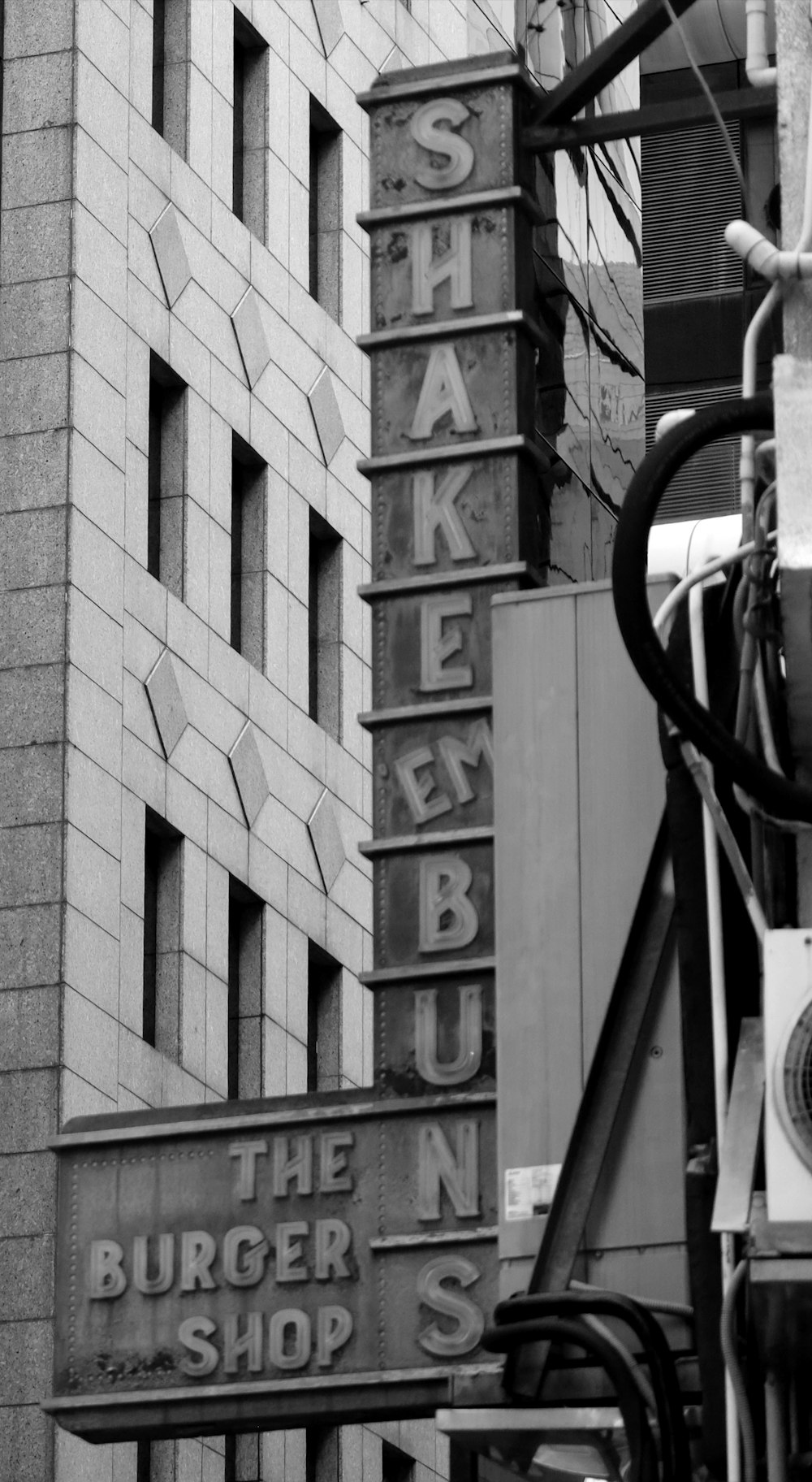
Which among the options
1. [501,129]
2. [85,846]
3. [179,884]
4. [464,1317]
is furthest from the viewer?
[179,884]

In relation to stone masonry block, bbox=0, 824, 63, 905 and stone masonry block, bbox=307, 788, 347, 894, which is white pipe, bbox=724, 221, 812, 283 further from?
stone masonry block, bbox=307, 788, 347, 894

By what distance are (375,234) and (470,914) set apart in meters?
4.02

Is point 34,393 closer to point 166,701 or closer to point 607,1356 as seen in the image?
point 166,701

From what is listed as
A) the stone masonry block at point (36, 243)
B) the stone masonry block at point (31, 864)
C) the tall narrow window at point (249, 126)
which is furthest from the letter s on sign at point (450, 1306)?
the tall narrow window at point (249, 126)

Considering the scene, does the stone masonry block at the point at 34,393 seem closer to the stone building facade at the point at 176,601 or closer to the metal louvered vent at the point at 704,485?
the stone building facade at the point at 176,601

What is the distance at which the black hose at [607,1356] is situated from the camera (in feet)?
47.6

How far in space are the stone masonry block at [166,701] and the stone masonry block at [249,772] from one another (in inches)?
60.3

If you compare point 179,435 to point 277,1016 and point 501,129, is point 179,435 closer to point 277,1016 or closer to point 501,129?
point 277,1016

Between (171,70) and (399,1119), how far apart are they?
21.8 metres

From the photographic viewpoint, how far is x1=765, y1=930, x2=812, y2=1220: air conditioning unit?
1295cm

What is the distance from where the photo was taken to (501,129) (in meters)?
19.1

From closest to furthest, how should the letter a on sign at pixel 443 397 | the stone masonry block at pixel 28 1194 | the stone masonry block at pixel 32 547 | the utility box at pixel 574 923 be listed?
1. the utility box at pixel 574 923
2. the letter a on sign at pixel 443 397
3. the stone masonry block at pixel 28 1194
4. the stone masonry block at pixel 32 547

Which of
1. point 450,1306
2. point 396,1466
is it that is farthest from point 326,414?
point 450,1306

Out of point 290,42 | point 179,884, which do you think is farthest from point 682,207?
point 179,884
